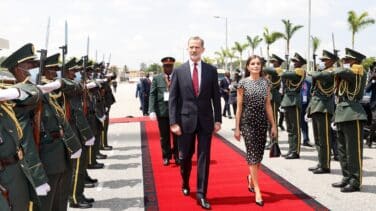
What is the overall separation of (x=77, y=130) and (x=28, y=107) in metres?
2.09

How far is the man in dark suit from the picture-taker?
6.11 metres

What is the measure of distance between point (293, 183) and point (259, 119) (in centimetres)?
166

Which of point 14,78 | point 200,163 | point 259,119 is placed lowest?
point 200,163

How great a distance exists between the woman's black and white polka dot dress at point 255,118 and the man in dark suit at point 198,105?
0.42 metres

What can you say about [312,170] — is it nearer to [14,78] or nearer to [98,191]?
[98,191]

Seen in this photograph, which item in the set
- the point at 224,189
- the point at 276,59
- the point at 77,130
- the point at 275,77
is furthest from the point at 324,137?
the point at 77,130

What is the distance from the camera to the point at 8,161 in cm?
323

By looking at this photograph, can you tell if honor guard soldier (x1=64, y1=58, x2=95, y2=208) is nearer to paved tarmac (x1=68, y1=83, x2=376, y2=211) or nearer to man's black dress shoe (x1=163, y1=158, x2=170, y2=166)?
paved tarmac (x1=68, y1=83, x2=376, y2=211)

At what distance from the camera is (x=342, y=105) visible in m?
6.97

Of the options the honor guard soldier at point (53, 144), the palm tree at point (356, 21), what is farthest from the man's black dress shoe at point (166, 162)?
the palm tree at point (356, 21)

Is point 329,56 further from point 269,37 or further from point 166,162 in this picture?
point 269,37

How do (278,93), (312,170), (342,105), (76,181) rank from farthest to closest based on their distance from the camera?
(278,93), (312,170), (342,105), (76,181)

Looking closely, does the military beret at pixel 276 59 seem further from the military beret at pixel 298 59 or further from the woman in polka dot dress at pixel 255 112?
the woman in polka dot dress at pixel 255 112

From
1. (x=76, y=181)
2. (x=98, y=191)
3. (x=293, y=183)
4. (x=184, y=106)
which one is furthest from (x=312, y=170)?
(x=76, y=181)
